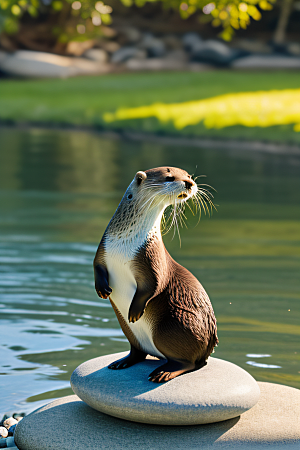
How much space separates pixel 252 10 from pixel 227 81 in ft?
46.2

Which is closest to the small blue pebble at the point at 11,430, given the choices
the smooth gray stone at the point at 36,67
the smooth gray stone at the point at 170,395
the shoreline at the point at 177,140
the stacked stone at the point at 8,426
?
the stacked stone at the point at 8,426

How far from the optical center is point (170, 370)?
375 cm

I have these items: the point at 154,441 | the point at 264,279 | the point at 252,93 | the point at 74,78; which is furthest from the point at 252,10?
the point at 74,78

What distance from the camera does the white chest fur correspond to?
12.0 feet

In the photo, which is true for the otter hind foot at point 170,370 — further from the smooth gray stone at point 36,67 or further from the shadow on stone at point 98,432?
the smooth gray stone at point 36,67

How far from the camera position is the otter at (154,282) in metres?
3.62

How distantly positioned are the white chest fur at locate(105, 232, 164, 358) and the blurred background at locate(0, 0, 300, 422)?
3.68 feet

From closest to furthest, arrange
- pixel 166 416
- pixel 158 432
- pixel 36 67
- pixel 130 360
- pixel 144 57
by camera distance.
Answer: pixel 166 416 → pixel 158 432 → pixel 130 360 → pixel 36 67 → pixel 144 57

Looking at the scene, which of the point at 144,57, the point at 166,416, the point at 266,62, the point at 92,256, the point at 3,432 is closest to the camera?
the point at 166,416

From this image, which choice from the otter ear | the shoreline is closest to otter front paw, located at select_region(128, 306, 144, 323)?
the otter ear

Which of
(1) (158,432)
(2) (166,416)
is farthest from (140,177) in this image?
(1) (158,432)

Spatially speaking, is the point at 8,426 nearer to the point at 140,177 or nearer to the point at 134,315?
the point at 134,315

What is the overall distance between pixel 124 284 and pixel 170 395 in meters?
0.66

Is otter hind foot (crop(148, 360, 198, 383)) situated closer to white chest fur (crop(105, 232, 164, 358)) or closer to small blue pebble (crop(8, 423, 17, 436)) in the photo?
white chest fur (crop(105, 232, 164, 358))
